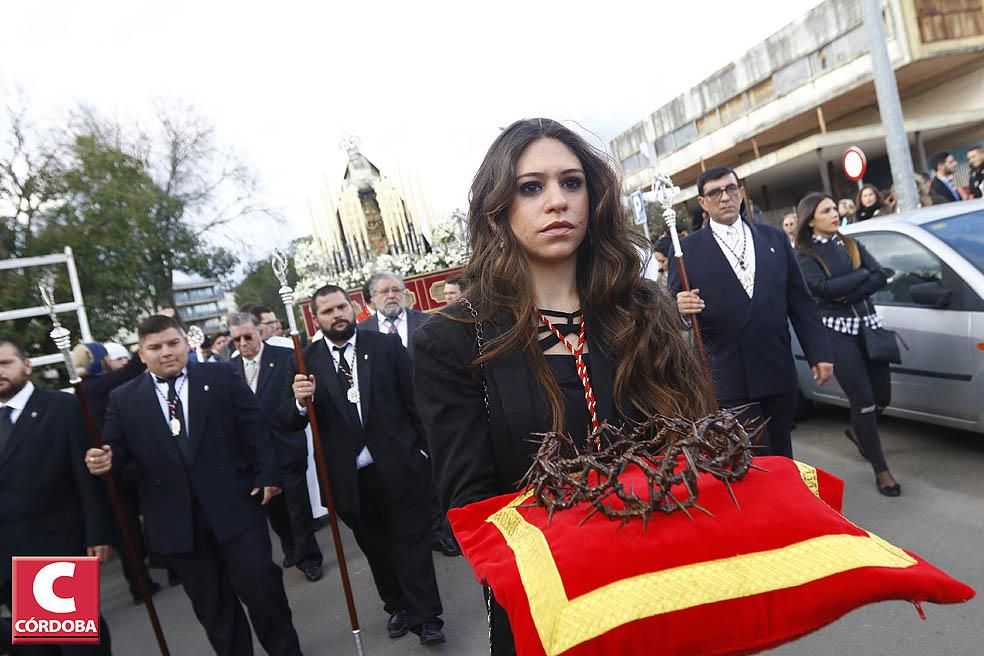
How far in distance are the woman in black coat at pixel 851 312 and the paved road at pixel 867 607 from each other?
36 cm

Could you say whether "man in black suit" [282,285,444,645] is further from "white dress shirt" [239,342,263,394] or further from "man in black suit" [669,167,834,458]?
"white dress shirt" [239,342,263,394]

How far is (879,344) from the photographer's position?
5004 millimetres

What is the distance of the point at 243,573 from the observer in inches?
159

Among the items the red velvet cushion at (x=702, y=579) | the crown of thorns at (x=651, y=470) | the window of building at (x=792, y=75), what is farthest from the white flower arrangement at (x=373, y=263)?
the window of building at (x=792, y=75)

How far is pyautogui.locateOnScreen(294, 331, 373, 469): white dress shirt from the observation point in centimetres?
459

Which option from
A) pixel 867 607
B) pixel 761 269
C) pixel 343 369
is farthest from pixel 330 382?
pixel 867 607

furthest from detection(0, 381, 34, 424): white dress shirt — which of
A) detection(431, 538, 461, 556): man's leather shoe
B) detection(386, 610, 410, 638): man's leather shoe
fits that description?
detection(431, 538, 461, 556): man's leather shoe

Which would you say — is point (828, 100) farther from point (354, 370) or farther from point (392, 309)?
point (354, 370)

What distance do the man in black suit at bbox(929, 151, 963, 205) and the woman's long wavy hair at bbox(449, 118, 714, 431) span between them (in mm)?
8621

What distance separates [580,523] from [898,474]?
15.7 feet

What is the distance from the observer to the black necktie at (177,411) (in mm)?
4125

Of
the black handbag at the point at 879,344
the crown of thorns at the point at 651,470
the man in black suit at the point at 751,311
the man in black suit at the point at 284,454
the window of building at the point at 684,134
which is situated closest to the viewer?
the crown of thorns at the point at 651,470

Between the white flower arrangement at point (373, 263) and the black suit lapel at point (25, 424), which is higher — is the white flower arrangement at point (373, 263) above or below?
above

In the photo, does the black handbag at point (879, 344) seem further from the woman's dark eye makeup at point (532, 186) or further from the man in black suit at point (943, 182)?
the man in black suit at point (943, 182)
